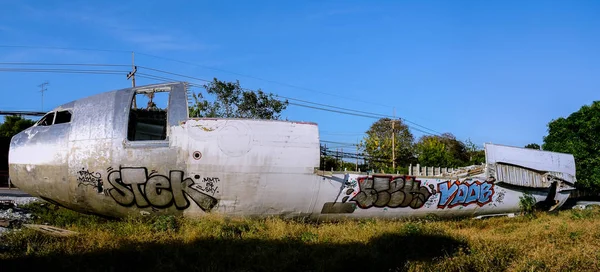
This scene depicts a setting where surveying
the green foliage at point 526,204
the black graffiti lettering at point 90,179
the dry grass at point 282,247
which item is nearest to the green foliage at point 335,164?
the dry grass at point 282,247

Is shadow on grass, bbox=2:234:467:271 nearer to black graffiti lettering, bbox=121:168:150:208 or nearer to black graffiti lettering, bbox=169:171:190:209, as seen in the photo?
black graffiti lettering, bbox=169:171:190:209

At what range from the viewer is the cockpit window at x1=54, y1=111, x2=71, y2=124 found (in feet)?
47.5

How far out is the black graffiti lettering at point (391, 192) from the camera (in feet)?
49.3

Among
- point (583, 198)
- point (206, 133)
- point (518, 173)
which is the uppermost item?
point (206, 133)

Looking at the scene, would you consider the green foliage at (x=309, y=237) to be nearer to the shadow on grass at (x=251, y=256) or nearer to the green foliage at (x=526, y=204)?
the shadow on grass at (x=251, y=256)

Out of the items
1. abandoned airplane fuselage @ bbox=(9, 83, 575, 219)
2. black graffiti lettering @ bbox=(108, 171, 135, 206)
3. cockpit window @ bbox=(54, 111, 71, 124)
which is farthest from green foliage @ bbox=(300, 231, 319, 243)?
cockpit window @ bbox=(54, 111, 71, 124)

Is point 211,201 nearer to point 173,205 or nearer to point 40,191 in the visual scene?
point 173,205

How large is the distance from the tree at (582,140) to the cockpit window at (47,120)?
99.9ft

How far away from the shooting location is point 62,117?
1455cm

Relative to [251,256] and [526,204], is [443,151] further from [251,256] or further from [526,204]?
[251,256]

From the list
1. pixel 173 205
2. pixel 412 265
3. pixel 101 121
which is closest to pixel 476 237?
pixel 412 265

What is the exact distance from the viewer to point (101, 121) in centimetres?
1357

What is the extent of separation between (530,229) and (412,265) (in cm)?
764

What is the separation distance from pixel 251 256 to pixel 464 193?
10.5 metres
